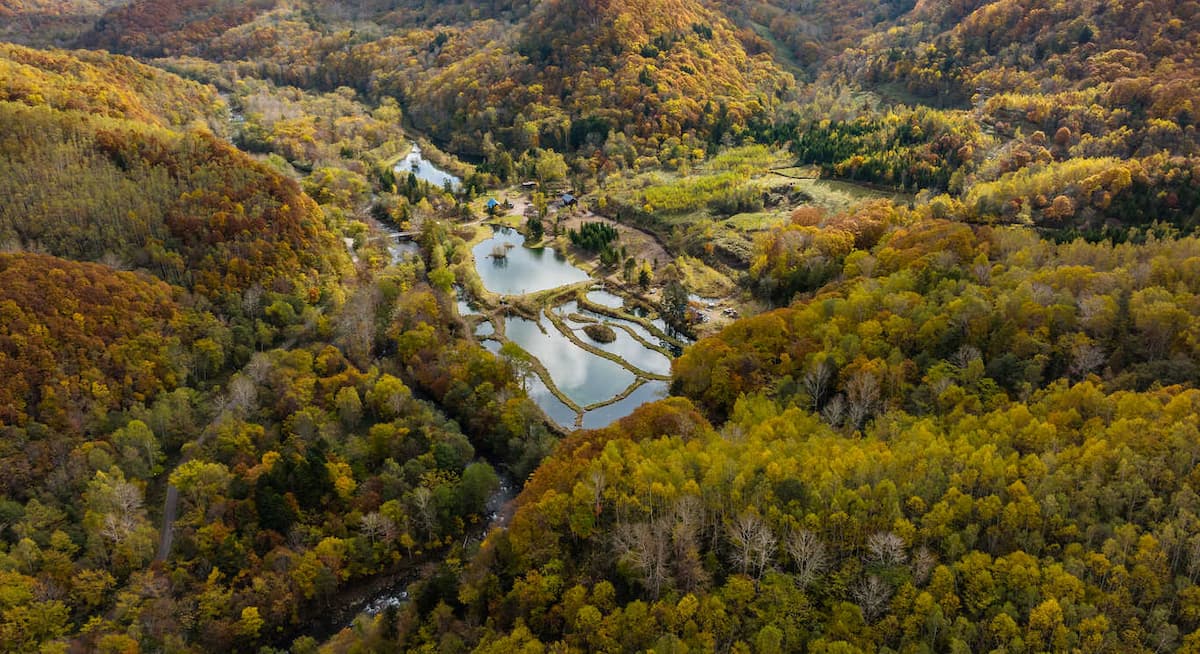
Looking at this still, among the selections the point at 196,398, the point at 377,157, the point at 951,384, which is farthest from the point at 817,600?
the point at 377,157

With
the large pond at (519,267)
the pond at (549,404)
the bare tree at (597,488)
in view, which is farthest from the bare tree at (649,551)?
the large pond at (519,267)

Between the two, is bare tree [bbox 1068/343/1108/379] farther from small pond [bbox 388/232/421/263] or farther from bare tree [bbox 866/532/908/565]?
small pond [bbox 388/232/421/263]

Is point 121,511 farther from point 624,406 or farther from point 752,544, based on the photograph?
point 752,544

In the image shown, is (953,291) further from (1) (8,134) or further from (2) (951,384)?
(1) (8,134)

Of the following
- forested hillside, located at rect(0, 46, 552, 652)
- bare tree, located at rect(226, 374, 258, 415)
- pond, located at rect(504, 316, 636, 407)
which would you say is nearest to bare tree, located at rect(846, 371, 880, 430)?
pond, located at rect(504, 316, 636, 407)

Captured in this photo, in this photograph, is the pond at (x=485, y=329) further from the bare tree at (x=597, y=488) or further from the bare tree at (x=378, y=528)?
the bare tree at (x=597, y=488)

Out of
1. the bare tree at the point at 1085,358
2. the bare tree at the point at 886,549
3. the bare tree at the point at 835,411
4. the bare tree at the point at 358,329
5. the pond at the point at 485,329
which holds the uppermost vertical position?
the bare tree at the point at 1085,358
